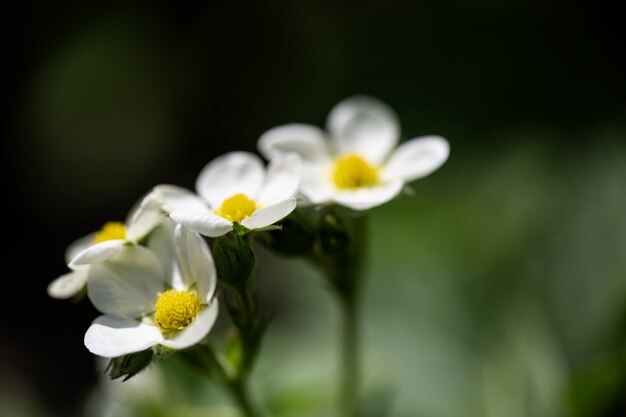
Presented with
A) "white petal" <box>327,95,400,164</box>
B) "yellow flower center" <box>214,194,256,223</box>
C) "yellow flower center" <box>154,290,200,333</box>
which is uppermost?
"yellow flower center" <box>214,194,256,223</box>

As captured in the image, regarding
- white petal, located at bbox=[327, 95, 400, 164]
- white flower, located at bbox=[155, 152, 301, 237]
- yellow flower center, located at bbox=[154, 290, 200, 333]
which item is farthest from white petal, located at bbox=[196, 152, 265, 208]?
white petal, located at bbox=[327, 95, 400, 164]

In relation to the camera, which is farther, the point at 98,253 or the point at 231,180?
the point at 231,180

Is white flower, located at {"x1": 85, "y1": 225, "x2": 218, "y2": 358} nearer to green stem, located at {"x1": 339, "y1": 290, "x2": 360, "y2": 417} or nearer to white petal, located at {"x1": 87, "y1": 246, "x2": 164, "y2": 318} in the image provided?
white petal, located at {"x1": 87, "y1": 246, "x2": 164, "y2": 318}

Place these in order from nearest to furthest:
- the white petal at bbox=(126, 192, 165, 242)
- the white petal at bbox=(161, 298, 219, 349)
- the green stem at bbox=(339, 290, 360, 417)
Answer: the white petal at bbox=(161, 298, 219, 349) < the white petal at bbox=(126, 192, 165, 242) < the green stem at bbox=(339, 290, 360, 417)

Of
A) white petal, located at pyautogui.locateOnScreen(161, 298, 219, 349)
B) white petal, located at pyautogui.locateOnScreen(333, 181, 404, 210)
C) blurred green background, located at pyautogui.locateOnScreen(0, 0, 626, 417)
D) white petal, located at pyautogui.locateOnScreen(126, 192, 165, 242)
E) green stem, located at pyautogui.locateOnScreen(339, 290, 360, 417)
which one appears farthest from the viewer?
blurred green background, located at pyautogui.locateOnScreen(0, 0, 626, 417)

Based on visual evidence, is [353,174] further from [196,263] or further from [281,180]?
[196,263]

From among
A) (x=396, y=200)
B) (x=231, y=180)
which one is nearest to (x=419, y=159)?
(x=231, y=180)

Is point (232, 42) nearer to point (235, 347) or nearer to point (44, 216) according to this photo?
point (44, 216)
